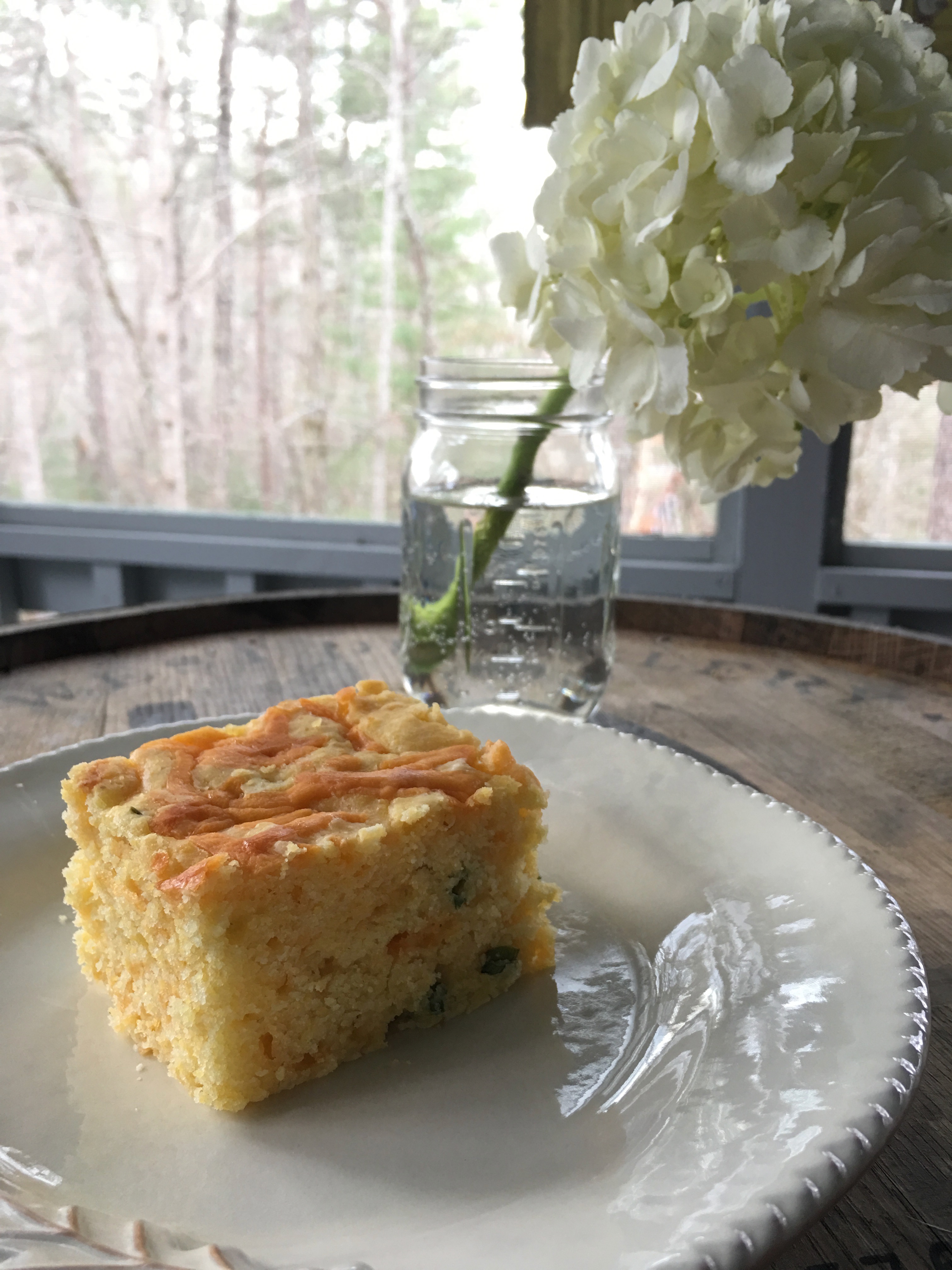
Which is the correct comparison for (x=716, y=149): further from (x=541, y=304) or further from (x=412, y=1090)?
(x=412, y=1090)

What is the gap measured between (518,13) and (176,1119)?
7.73 feet

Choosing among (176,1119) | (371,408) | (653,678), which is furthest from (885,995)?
(371,408)

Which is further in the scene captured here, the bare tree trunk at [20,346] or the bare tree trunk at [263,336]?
the bare tree trunk at [20,346]

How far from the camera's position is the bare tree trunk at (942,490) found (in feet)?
7.51

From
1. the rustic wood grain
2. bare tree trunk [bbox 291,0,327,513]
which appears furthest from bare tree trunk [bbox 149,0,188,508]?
the rustic wood grain

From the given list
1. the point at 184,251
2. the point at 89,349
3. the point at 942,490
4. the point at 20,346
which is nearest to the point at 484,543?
the point at 942,490

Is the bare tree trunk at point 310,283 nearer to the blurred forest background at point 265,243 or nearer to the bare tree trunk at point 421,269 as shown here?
the blurred forest background at point 265,243

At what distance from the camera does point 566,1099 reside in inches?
25.2

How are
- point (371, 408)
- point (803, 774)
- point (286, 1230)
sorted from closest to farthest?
point (286, 1230), point (803, 774), point (371, 408)

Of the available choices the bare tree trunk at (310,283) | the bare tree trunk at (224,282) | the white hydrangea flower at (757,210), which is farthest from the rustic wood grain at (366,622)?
the bare tree trunk at (224,282)

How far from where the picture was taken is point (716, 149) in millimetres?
751

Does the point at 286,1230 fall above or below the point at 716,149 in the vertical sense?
below

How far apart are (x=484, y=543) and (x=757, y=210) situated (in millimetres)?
454

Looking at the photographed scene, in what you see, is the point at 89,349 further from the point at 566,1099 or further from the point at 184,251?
the point at 566,1099
